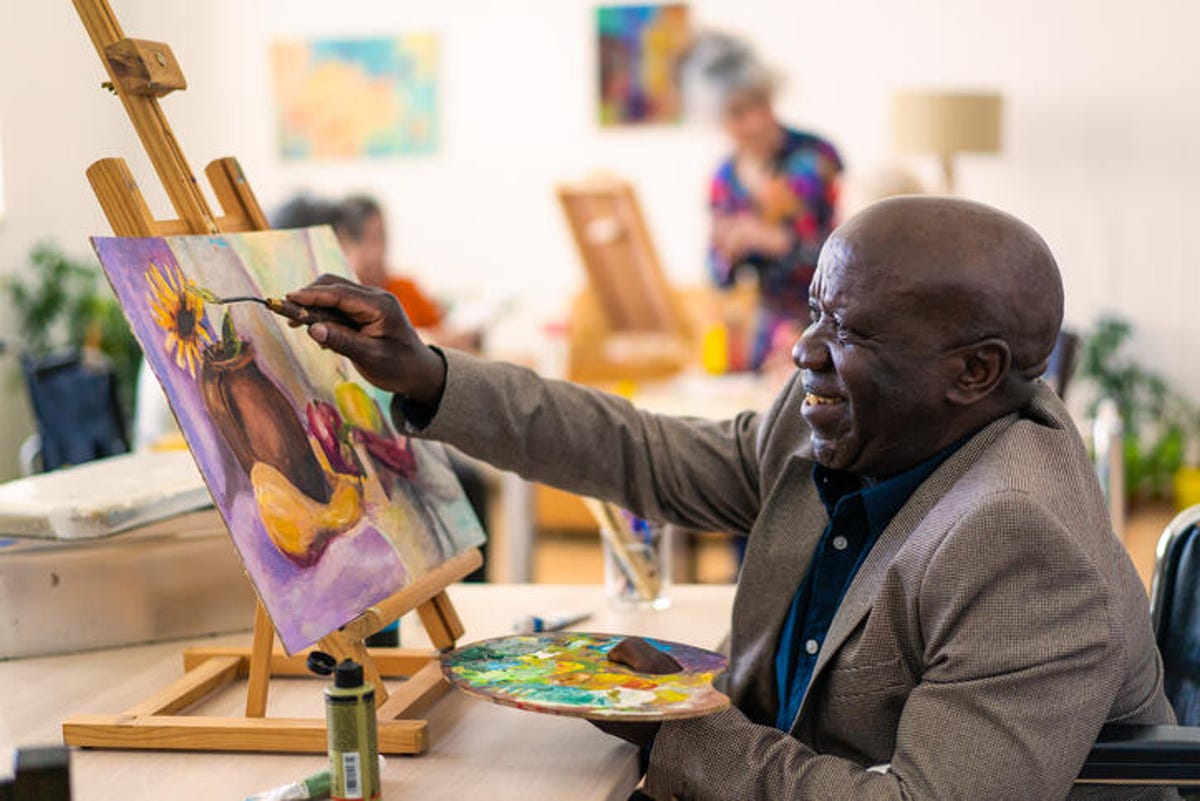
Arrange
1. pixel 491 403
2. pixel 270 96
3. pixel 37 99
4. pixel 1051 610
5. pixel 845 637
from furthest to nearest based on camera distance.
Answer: pixel 270 96, pixel 37 99, pixel 491 403, pixel 845 637, pixel 1051 610

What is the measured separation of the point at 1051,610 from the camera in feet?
4.27

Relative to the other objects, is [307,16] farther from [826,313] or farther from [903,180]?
[826,313]

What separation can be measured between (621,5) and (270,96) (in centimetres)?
178

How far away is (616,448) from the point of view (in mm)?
1812

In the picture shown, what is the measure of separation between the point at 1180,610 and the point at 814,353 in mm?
641

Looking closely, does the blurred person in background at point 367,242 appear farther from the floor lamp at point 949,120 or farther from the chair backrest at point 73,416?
the floor lamp at point 949,120

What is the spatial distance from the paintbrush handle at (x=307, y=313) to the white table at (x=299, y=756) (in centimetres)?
42

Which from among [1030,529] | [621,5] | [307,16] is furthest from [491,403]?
[307,16]

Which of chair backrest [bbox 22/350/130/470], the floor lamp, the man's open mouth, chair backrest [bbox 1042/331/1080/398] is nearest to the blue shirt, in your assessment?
the man's open mouth

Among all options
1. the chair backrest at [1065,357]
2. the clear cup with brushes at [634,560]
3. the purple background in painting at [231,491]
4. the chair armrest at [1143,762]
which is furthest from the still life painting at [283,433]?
the chair backrest at [1065,357]

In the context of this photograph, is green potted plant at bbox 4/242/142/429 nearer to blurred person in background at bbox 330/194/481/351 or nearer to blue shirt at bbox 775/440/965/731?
blurred person in background at bbox 330/194/481/351

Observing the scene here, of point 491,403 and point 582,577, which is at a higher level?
point 491,403

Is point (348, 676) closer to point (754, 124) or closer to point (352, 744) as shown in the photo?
point (352, 744)

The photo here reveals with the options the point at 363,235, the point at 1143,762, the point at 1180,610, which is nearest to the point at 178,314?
the point at 1143,762
